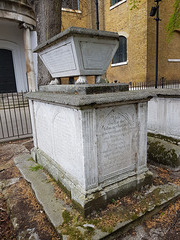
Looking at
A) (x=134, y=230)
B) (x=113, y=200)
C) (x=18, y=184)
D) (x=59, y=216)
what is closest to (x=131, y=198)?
(x=113, y=200)

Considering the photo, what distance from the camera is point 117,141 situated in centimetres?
247

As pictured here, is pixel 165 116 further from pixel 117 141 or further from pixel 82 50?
pixel 82 50

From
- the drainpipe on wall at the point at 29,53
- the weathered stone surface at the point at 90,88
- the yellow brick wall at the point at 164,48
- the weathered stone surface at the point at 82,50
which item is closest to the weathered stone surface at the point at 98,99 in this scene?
the weathered stone surface at the point at 90,88

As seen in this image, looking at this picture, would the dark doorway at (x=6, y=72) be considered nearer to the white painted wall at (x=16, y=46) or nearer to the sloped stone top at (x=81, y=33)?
the white painted wall at (x=16, y=46)

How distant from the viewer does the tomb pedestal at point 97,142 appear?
2150 millimetres

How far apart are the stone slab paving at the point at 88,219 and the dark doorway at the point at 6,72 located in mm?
11626

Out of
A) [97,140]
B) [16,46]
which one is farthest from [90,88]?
[16,46]

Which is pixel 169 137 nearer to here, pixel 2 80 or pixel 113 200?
pixel 113 200

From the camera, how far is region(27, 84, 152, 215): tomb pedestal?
2150 millimetres

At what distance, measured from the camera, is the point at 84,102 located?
75.5 inches

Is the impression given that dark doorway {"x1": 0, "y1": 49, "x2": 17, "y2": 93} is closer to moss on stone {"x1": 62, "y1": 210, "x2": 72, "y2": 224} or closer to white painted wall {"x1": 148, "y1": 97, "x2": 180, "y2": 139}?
white painted wall {"x1": 148, "y1": 97, "x2": 180, "y2": 139}

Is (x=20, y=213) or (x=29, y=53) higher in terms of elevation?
(x=29, y=53)

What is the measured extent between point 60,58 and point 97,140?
4.64 ft

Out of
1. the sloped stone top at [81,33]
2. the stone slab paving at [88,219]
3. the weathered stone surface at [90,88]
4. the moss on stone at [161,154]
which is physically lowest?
the stone slab paving at [88,219]
